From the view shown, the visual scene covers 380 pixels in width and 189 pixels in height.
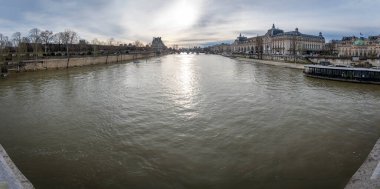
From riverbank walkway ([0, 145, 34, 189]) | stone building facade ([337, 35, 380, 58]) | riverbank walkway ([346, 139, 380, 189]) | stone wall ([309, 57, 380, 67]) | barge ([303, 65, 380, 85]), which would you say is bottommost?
riverbank walkway ([346, 139, 380, 189])

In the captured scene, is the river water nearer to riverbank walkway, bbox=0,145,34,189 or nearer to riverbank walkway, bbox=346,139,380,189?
riverbank walkway, bbox=346,139,380,189

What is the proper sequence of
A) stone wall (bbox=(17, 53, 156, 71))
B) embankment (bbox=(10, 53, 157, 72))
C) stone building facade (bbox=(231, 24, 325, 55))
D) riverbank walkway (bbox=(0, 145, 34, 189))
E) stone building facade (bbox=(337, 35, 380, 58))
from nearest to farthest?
riverbank walkway (bbox=(0, 145, 34, 189))
embankment (bbox=(10, 53, 157, 72))
stone wall (bbox=(17, 53, 156, 71))
stone building facade (bbox=(337, 35, 380, 58))
stone building facade (bbox=(231, 24, 325, 55))

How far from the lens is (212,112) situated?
24297 mm

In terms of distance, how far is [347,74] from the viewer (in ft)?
154

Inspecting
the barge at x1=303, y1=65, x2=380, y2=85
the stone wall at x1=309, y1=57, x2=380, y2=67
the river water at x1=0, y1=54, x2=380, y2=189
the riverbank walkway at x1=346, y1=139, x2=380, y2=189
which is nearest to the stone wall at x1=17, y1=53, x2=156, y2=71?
the river water at x1=0, y1=54, x2=380, y2=189

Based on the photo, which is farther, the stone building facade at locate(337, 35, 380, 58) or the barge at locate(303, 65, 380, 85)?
the stone building facade at locate(337, 35, 380, 58)

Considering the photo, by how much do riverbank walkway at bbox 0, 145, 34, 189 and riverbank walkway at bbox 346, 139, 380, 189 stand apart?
1269 cm

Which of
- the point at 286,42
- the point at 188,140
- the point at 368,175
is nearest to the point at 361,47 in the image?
the point at 286,42

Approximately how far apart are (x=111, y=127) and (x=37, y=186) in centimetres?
830

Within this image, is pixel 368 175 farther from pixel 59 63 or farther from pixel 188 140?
pixel 59 63

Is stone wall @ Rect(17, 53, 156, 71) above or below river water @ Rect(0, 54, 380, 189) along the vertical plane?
above

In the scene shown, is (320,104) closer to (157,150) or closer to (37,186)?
(157,150)

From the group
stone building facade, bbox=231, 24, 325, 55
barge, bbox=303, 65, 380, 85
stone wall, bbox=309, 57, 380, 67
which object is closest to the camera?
barge, bbox=303, 65, 380, 85

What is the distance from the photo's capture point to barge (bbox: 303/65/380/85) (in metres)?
44.2
